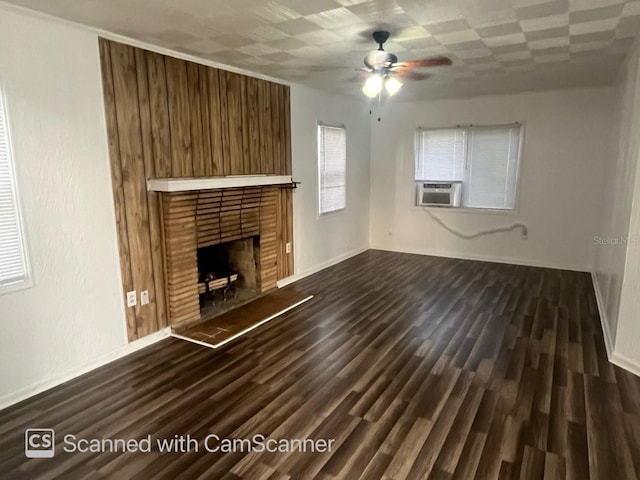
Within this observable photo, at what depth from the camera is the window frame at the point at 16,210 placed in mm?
2502

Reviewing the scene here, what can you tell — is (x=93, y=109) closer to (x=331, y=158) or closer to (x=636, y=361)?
(x=331, y=158)

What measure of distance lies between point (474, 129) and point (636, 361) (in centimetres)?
413

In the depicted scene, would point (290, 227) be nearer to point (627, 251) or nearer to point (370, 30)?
point (370, 30)

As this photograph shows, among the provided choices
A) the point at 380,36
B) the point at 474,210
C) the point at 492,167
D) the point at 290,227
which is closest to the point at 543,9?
the point at 380,36

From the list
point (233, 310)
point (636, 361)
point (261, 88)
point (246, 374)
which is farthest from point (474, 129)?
point (246, 374)

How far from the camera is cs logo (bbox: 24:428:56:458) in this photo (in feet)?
7.22

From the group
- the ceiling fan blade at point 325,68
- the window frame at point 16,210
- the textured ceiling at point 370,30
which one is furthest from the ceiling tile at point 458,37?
the window frame at point 16,210

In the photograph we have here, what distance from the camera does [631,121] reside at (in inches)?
135

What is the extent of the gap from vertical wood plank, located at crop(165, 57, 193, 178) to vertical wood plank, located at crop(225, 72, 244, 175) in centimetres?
56

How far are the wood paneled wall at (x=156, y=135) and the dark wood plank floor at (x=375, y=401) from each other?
70cm

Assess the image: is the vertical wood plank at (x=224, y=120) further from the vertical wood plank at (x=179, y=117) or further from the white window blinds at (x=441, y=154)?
the white window blinds at (x=441, y=154)

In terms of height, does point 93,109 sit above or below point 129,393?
above

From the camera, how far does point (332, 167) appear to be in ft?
19.9

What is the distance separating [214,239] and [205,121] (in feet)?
3.73
